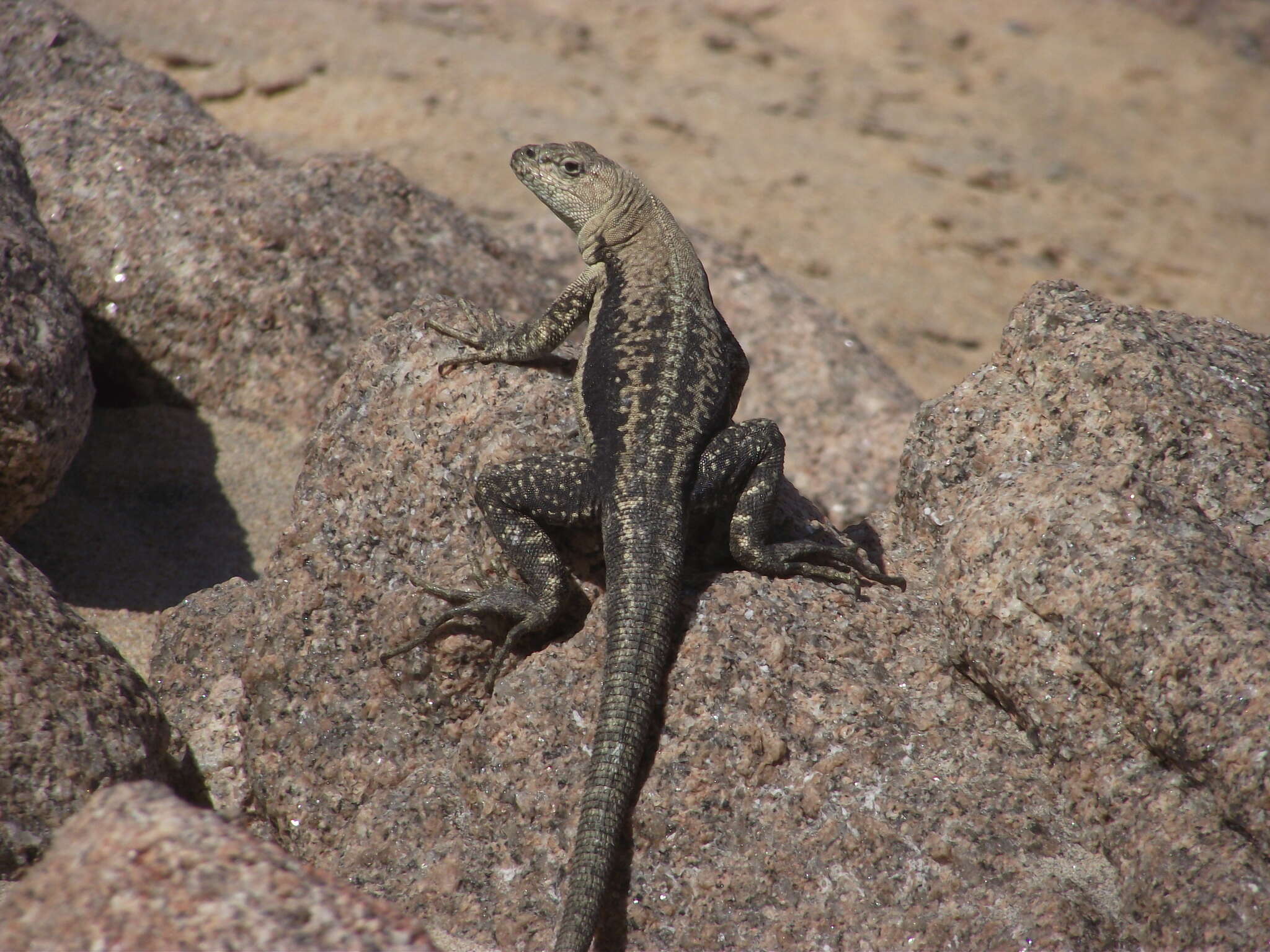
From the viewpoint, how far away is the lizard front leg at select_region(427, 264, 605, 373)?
4.19m

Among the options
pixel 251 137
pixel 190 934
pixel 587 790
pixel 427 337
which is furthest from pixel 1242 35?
pixel 190 934

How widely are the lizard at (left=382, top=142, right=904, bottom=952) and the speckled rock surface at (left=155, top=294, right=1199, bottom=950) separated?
141mm

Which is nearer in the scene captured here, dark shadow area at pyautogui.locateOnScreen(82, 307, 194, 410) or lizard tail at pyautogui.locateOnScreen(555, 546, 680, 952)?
lizard tail at pyautogui.locateOnScreen(555, 546, 680, 952)

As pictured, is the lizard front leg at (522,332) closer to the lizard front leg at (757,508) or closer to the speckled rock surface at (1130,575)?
the lizard front leg at (757,508)

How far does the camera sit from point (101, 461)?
206 inches

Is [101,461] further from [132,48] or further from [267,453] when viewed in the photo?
[132,48]

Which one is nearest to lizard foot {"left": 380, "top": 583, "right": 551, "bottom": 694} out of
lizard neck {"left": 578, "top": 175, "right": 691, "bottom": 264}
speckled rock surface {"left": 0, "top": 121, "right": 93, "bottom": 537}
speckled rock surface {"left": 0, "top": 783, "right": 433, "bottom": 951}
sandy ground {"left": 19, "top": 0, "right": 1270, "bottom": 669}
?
speckled rock surface {"left": 0, "top": 783, "right": 433, "bottom": 951}

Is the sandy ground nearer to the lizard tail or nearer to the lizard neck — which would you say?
the lizard neck

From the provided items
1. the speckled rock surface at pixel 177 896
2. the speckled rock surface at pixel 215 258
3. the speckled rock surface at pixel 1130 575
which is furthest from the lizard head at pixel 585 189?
the speckled rock surface at pixel 177 896

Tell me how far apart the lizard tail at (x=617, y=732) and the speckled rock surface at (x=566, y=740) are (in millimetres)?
141

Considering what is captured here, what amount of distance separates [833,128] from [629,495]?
9730mm

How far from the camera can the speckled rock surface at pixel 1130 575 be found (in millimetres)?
2934

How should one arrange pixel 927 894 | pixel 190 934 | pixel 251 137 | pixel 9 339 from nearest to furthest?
pixel 190 934
pixel 927 894
pixel 9 339
pixel 251 137

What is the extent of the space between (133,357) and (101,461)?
25.1 inches
